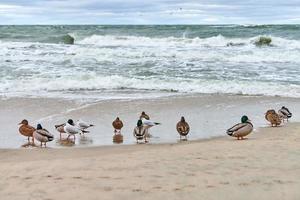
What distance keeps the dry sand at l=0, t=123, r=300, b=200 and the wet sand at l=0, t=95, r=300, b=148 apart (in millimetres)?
2474

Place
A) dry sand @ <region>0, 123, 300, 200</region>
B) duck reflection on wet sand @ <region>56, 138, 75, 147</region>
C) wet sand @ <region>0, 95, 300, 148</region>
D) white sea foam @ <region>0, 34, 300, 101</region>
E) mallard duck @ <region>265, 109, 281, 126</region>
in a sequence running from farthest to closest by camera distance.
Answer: white sea foam @ <region>0, 34, 300, 101</region>
mallard duck @ <region>265, 109, 281, 126</region>
wet sand @ <region>0, 95, 300, 148</region>
duck reflection on wet sand @ <region>56, 138, 75, 147</region>
dry sand @ <region>0, 123, 300, 200</region>

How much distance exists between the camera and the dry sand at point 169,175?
5.57 meters

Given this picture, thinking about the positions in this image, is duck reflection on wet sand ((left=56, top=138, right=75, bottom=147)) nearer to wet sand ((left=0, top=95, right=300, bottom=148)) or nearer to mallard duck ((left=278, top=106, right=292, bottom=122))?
wet sand ((left=0, top=95, right=300, bottom=148))

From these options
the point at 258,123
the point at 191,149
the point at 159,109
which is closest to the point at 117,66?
the point at 159,109

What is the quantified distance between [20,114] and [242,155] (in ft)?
22.0

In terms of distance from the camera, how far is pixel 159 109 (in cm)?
1298

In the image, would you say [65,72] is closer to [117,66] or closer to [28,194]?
[117,66]

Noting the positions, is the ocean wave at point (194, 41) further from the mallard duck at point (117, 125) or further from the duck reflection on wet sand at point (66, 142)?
the duck reflection on wet sand at point (66, 142)

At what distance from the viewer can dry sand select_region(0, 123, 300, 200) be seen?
219 inches

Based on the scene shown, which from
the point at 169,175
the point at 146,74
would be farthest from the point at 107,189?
the point at 146,74

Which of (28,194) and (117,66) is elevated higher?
(117,66)

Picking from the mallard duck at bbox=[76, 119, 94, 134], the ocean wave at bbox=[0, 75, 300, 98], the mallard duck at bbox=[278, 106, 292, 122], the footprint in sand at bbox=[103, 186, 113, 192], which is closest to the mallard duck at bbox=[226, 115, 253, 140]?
the mallard duck at bbox=[278, 106, 292, 122]

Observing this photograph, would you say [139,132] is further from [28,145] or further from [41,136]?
[28,145]

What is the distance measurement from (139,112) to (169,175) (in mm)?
6485
